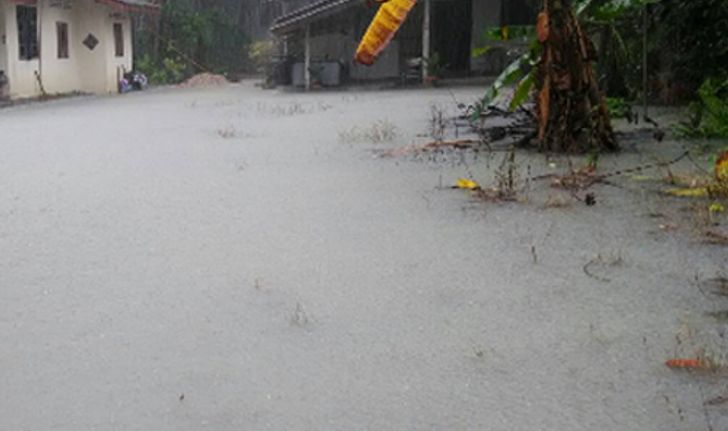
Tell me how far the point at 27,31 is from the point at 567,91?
1925cm

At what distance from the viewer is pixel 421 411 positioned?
369 centimetres

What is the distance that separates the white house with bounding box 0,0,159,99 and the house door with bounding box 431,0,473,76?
411 inches

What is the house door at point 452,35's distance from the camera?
29.2m

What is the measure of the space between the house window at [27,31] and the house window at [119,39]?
5554 millimetres

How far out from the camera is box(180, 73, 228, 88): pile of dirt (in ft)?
117

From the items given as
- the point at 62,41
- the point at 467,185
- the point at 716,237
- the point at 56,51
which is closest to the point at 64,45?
the point at 62,41

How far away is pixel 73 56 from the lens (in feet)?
96.2

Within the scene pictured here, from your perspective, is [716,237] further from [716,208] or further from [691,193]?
[691,193]

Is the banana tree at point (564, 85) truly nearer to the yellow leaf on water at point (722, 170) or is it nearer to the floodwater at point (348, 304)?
the floodwater at point (348, 304)

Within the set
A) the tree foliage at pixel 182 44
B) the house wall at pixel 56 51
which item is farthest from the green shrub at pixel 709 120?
the tree foliage at pixel 182 44

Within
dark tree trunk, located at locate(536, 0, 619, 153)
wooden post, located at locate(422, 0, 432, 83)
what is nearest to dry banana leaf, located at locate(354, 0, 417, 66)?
dark tree trunk, located at locate(536, 0, 619, 153)

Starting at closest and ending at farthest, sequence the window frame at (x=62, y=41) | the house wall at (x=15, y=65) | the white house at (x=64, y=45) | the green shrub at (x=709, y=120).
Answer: the green shrub at (x=709, y=120) → the house wall at (x=15, y=65) → the white house at (x=64, y=45) → the window frame at (x=62, y=41)

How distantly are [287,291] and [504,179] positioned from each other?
3.45 m

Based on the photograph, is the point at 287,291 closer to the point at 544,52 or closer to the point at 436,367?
the point at 436,367
